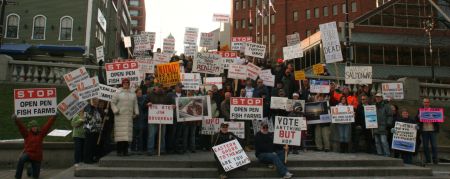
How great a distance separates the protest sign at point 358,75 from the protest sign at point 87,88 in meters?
10.0

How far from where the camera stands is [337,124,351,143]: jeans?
1456 cm

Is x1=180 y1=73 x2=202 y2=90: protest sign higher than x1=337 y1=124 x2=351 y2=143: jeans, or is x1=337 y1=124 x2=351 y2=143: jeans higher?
x1=180 y1=73 x2=202 y2=90: protest sign

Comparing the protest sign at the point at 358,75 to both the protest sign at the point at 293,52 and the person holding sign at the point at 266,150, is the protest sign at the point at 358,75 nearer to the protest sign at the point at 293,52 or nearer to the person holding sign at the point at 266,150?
the protest sign at the point at 293,52

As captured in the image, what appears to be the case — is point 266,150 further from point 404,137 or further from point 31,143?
point 31,143

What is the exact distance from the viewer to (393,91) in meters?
17.9

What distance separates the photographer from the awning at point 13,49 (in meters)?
35.7

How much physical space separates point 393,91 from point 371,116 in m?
4.15

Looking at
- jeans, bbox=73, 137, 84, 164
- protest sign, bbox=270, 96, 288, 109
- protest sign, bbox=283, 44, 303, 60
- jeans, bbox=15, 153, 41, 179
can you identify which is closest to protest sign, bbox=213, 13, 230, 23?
protest sign, bbox=283, 44, 303, 60

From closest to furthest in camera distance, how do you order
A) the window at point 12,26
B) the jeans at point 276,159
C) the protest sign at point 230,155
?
the protest sign at point 230,155 → the jeans at point 276,159 → the window at point 12,26

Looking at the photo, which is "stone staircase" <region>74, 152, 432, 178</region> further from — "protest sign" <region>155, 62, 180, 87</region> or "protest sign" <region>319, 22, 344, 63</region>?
"protest sign" <region>319, 22, 344, 63</region>

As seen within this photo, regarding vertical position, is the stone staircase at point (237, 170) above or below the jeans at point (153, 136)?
below

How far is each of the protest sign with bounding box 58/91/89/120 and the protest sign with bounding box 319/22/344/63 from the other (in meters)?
10.0

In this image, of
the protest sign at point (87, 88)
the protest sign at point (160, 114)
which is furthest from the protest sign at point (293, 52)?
the protest sign at point (87, 88)

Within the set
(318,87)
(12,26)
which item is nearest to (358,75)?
(318,87)
